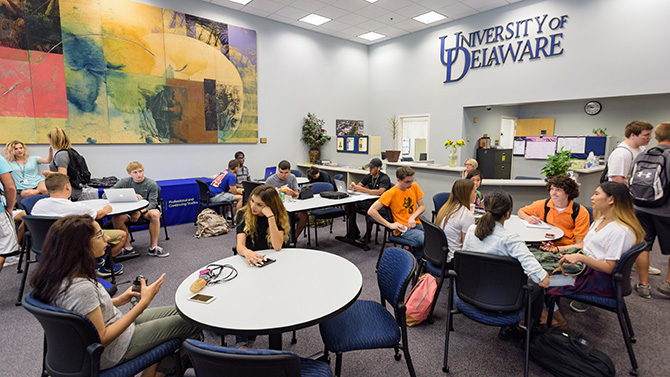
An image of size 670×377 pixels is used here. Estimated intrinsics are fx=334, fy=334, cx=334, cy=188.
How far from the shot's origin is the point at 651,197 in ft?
10.9

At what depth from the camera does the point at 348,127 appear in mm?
9398

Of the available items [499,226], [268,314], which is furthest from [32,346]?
[499,226]

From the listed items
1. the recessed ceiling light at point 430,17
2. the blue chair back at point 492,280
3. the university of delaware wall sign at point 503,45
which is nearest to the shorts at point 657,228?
the blue chair back at point 492,280

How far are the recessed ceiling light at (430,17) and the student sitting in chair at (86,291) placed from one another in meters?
7.60

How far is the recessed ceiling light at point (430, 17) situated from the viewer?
286 inches

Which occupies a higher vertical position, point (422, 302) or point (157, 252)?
point (422, 302)

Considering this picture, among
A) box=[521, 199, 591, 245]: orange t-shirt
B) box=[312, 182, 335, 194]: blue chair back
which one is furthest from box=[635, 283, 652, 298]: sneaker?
box=[312, 182, 335, 194]: blue chair back

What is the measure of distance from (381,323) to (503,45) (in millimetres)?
6950

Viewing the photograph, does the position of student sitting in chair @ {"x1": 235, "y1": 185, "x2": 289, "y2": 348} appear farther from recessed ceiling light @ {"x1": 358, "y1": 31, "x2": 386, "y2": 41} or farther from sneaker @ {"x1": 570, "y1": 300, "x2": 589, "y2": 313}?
recessed ceiling light @ {"x1": 358, "y1": 31, "x2": 386, "y2": 41}

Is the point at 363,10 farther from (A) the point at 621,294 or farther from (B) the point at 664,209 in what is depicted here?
(A) the point at 621,294

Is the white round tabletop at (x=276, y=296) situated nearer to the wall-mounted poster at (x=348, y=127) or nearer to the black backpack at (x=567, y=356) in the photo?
the black backpack at (x=567, y=356)

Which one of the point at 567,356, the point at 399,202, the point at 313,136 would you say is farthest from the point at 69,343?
the point at 313,136

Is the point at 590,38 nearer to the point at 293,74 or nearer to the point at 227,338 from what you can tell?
the point at 293,74

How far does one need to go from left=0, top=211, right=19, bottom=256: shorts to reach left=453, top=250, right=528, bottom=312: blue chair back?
4.05 meters
